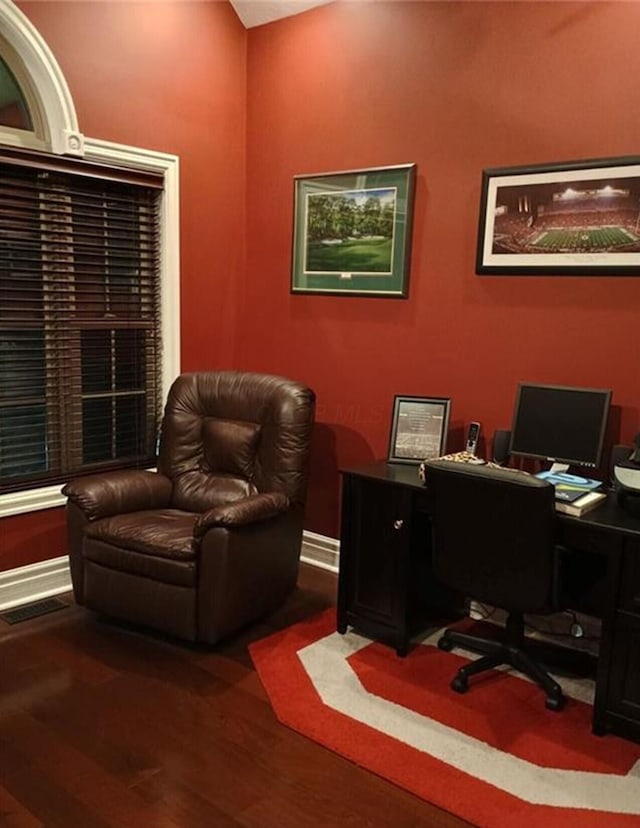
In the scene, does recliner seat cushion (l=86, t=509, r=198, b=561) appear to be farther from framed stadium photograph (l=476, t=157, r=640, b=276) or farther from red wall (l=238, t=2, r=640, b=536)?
framed stadium photograph (l=476, t=157, r=640, b=276)

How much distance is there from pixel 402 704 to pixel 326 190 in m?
2.61

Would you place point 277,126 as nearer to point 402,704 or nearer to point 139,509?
point 139,509

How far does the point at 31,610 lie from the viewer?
3230 mm

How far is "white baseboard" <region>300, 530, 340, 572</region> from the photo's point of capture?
152 inches

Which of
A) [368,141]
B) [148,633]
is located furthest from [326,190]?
[148,633]

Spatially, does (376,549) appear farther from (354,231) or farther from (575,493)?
(354,231)

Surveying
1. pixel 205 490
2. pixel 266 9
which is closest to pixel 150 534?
pixel 205 490

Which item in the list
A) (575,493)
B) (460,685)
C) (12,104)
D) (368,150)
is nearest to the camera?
(575,493)

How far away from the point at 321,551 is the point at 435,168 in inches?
85.4

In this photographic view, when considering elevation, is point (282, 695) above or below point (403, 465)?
below

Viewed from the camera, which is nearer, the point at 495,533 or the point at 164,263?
the point at 495,533

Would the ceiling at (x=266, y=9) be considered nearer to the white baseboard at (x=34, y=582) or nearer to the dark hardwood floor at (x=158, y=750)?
the white baseboard at (x=34, y=582)

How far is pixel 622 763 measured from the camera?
225 cm

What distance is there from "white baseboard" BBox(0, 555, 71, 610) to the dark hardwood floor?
313 mm
